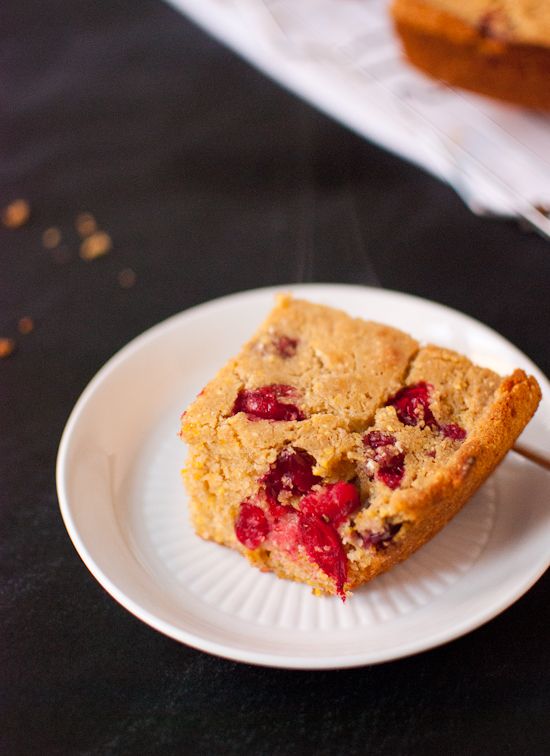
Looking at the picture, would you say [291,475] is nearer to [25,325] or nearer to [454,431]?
[454,431]

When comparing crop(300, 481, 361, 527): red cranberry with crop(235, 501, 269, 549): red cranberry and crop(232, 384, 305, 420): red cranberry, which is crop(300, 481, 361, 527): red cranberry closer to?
crop(235, 501, 269, 549): red cranberry

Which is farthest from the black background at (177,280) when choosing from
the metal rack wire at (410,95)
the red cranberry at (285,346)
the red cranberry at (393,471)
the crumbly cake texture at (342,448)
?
the red cranberry at (285,346)

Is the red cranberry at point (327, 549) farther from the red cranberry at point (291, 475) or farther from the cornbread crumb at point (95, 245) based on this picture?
the cornbread crumb at point (95, 245)

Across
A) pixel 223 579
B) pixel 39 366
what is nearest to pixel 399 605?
pixel 223 579

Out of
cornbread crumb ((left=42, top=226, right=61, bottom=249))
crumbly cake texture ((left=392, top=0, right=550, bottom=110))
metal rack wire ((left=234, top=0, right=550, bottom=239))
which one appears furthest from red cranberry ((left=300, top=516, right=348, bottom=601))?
crumbly cake texture ((left=392, top=0, right=550, bottom=110))

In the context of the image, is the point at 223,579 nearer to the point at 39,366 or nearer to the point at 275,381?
the point at 275,381
